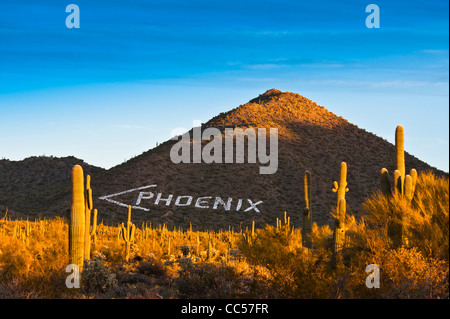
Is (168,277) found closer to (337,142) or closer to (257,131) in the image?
(257,131)

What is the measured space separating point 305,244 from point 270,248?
341 cm

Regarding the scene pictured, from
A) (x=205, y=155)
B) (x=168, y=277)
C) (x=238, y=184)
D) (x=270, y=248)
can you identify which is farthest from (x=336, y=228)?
(x=205, y=155)

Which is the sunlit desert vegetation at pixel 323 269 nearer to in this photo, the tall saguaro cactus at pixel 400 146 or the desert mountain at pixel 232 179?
the tall saguaro cactus at pixel 400 146

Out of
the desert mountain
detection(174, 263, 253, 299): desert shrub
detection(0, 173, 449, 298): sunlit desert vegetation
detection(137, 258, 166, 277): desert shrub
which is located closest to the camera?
detection(0, 173, 449, 298): sunlit desert vegetation

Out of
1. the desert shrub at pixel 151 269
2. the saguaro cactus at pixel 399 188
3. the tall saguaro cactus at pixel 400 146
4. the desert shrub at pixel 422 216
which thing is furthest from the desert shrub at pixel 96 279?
the tall saguaro cactus at pixel 400 146

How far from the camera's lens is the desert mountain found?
47.0 m

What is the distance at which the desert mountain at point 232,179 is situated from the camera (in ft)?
154

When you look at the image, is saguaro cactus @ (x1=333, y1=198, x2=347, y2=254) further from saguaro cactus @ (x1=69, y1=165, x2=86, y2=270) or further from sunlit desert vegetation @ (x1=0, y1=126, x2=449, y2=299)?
saguaro cactus @ (x1=69, y1=165, x2=86, y2=270)

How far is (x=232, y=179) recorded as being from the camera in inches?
2090

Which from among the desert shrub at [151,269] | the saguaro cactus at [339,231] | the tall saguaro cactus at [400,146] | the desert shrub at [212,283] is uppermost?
the tall saguaro cactus at [400,146]

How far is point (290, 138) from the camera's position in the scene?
63.8 metres

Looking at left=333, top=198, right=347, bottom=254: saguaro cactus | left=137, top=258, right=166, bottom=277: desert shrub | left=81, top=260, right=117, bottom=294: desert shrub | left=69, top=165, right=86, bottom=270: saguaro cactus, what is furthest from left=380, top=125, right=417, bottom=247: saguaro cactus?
left=137, top=258, right=166, bottom=277: desert shrub

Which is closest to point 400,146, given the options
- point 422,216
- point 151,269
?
point 422,216
